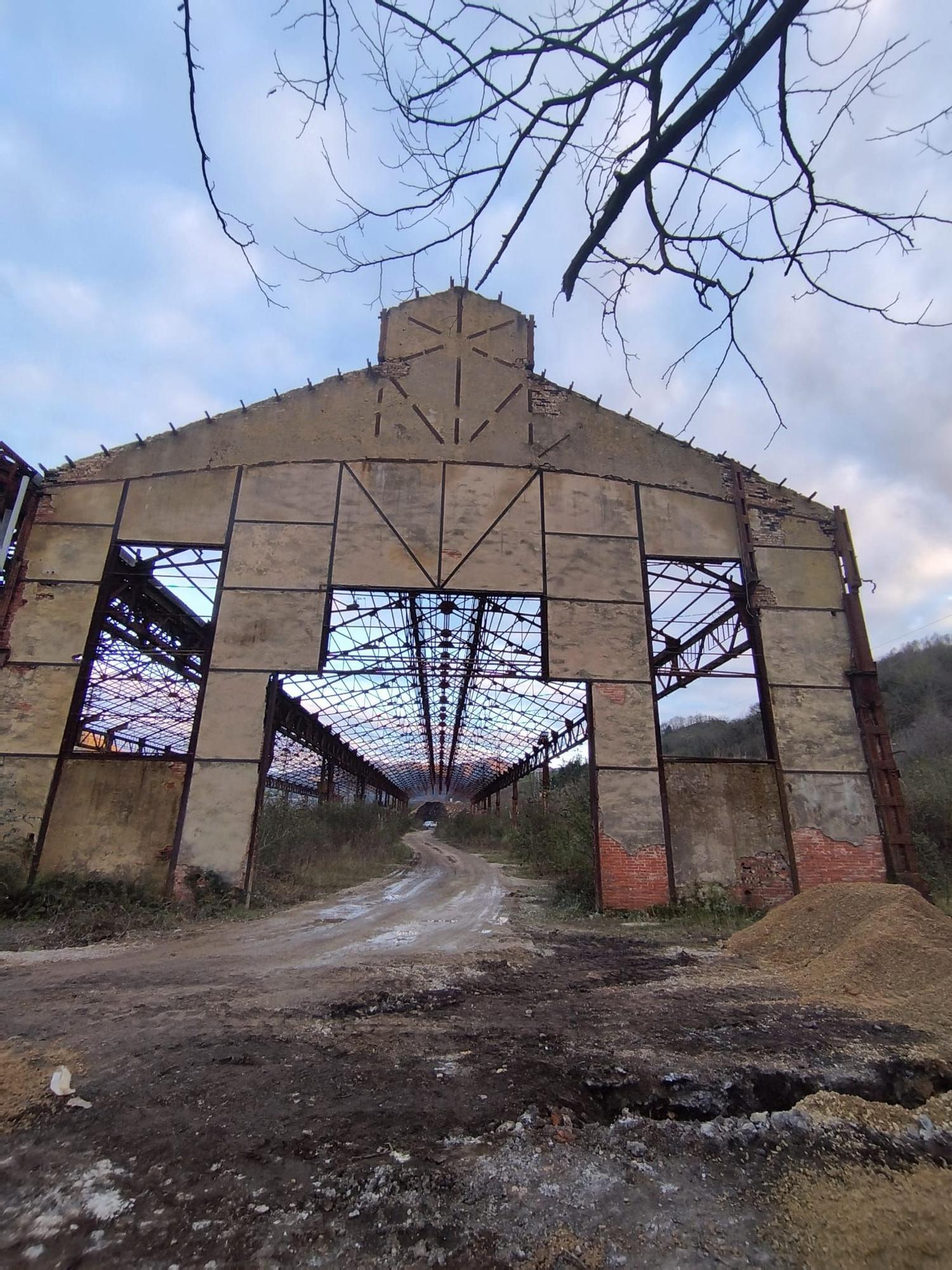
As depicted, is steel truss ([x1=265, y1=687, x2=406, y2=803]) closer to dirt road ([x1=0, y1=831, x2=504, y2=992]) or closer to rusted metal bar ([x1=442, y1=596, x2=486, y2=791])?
dirt road ([x1=0, y1=831, x2=504, y2=992])

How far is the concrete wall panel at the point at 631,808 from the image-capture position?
10.7 metres

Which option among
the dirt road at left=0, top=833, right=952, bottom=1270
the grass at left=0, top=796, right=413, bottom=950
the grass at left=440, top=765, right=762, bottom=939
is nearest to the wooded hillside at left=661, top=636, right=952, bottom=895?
the grass at left=440, top=765, right=762, bottom=939

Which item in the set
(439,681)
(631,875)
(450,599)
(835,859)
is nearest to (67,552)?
(450,599)

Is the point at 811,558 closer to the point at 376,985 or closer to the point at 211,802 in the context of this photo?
the point at 376,985

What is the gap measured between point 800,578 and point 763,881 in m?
6.04

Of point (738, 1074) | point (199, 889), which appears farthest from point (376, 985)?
point (199, 889)

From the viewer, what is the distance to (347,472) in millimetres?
12672

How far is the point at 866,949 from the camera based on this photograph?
5.82 metres

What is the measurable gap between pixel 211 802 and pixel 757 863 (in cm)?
967

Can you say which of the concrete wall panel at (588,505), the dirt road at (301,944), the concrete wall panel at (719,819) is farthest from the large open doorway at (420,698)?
the concrete wall panel at (719,819)

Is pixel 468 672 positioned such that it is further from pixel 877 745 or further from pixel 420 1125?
pixel 420 1125

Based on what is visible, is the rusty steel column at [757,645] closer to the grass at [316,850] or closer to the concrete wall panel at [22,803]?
the grass at [316,850]

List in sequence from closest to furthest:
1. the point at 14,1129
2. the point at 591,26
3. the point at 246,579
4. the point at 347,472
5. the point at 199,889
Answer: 1. the point at 591,26
2. the point at 14,1129
3. the point at 199,889
4. the point at 246,579
5. the point at 347,472

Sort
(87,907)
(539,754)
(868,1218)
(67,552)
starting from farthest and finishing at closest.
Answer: (539,754), (67,552), (87,907), (868,1218)
